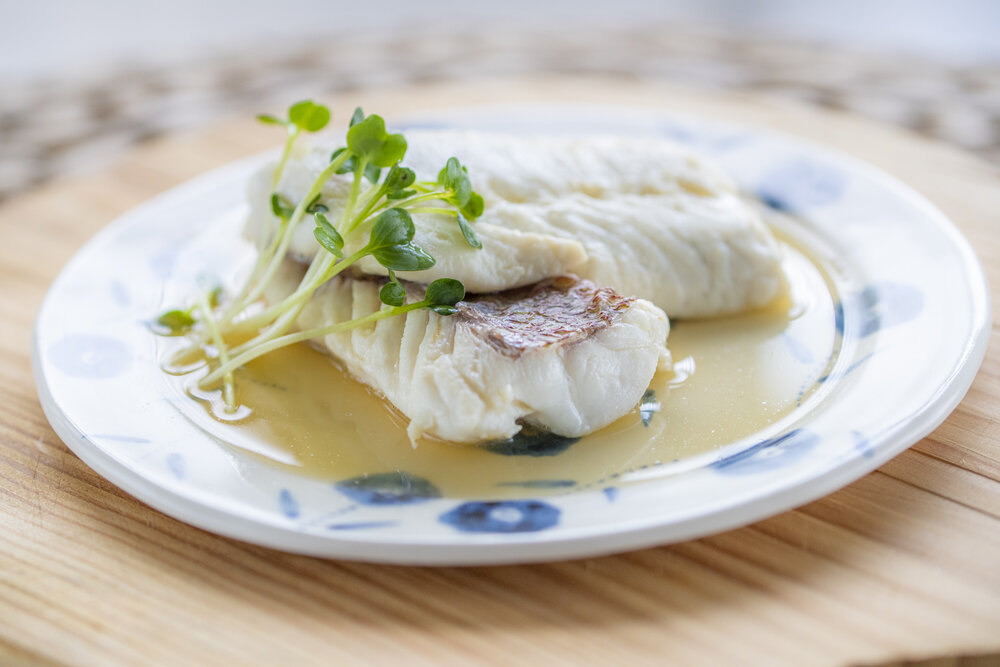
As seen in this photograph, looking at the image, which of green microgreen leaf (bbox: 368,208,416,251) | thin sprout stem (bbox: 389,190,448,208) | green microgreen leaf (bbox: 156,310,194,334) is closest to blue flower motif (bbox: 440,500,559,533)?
green microgreen leaf (bbox: 368,208,416,251)

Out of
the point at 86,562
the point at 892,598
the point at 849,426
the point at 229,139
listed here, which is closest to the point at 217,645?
the point at 86,562

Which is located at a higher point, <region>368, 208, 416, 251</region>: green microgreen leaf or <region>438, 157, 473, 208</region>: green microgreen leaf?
<region>438, 157, 473, 208</region>: green microgreen leaf

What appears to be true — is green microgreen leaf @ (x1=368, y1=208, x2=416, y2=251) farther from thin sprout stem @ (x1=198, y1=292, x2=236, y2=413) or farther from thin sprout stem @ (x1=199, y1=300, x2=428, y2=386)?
thin sprout stem @ (x1=198, y1=292, x2=236, y2=413)

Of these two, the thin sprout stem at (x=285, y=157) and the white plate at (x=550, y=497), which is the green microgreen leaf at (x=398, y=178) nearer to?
the thin sprout stem at (x=285, y=157)

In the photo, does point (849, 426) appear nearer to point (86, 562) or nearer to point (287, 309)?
point (287, 309)

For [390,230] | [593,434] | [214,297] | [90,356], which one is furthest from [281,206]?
[593,434]

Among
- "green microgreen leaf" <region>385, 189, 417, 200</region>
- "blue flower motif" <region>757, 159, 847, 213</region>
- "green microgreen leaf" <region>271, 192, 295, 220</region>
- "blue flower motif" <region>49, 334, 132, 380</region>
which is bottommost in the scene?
"blue flower motif" <region>49, 334, 132, 380</region>

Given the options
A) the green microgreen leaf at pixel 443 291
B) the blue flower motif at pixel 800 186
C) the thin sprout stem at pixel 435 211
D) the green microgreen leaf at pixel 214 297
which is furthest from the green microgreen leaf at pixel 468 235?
the blue flower motif at pixel 800 186
